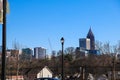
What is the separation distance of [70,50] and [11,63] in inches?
1322

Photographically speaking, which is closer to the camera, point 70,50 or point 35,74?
point 35,74

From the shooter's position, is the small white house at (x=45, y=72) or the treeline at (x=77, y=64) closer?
the treeline at (x=77, y=64)

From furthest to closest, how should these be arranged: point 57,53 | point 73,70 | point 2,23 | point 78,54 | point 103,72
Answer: point 78,54, point 57,53, point 73,70, point 103,72, point 2,23

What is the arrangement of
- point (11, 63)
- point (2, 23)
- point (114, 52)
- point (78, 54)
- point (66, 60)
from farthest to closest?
1. point (78, 54)
2. point (66, 60)
3. point (11, 63)
4. point (114, 52)
5. point (2, 23)

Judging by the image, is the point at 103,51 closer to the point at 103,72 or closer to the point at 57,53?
the point at 103,72

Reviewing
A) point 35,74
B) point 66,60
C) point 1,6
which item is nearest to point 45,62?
point 66,60

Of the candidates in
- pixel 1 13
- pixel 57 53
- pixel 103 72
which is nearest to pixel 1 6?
pixel 1 13

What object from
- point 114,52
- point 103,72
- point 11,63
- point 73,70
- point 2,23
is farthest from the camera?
point 11,63

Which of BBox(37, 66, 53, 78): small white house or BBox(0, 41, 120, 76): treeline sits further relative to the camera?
BBox(37, 66, 53, 78): small white house

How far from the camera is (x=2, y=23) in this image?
13.3m

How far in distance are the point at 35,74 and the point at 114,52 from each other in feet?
81.5

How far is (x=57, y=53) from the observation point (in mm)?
117250

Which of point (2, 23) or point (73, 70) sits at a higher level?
point (2, 23)

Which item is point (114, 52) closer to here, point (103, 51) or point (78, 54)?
point (103, 51)
